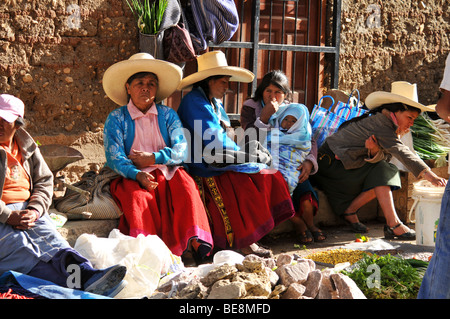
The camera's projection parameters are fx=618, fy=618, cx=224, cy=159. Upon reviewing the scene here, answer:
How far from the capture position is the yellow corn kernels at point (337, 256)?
4.80m

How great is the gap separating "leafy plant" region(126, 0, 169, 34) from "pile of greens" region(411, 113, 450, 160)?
297 centimetres

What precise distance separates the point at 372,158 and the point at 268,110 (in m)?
1.13

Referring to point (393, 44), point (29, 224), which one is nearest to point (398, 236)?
point (393, 44)

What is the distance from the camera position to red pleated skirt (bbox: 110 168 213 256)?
4586mm

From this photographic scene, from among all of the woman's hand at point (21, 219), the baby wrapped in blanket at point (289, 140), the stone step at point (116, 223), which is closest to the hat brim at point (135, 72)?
the baby wrapped in blanket at point (289, 140)

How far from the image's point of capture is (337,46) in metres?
7.15

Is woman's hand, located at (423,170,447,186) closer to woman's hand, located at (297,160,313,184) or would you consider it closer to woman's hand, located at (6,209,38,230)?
woman's hand, located at (297,160,313,184)

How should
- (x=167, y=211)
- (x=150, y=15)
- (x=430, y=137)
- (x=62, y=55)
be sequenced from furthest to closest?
(x=430, y=137), (x=62, y=55), (x=150, y=15), (x=167, y=211)

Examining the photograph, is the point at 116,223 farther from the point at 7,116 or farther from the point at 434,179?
the point at 434,179

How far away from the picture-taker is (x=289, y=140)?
5.51m

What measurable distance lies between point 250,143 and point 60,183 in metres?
1.62

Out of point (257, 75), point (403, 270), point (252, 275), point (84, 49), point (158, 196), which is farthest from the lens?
point (257, 75)

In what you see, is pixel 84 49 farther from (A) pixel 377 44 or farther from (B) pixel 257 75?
(A) pixel 377 44
